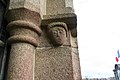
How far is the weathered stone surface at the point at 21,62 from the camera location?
1.21m

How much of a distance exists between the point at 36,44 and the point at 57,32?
219 millimetres

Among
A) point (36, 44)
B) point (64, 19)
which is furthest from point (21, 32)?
point (64, 19)

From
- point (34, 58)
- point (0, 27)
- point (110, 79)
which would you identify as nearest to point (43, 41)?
point (34, 58)

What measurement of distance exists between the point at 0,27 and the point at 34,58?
1.47 ft

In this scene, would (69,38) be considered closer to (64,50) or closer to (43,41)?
(64,50)

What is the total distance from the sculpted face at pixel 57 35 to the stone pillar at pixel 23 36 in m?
0.13

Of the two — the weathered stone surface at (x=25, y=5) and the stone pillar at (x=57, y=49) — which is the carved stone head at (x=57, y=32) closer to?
the stone pillar at (x=57, y=49)

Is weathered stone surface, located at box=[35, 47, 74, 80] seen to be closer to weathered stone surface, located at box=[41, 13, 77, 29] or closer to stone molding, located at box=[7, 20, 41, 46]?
stone molding, located at box=[7, 20, 41, 46]

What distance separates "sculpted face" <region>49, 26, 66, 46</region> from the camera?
1422 millimetres

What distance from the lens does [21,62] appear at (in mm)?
1256

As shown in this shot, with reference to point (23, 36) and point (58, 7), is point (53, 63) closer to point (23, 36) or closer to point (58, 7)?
point (23, 36)

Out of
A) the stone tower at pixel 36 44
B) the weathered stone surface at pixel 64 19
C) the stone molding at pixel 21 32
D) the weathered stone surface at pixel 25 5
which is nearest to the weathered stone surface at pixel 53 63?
the stone tower at pixel 36 44

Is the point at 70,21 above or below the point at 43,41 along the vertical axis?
above

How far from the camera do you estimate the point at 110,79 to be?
19.1m
